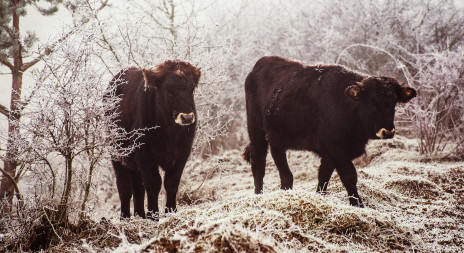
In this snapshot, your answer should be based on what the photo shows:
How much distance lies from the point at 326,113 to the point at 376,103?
65 cm

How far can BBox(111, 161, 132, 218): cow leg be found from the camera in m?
6.34

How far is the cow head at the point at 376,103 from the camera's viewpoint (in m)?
5.36

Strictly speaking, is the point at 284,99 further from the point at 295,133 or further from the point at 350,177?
the point at 350,177

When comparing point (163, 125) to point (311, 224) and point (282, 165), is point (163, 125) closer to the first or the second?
point (282, 165)

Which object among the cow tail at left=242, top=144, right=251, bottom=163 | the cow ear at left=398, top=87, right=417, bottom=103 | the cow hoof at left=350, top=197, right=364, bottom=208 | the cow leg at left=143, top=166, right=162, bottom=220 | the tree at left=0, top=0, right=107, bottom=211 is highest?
the tree at left=0, top=0, right=107, bottom=211

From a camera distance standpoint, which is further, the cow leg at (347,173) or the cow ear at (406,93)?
the cow ear at (406,93)

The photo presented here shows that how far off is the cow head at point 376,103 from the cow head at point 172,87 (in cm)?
200

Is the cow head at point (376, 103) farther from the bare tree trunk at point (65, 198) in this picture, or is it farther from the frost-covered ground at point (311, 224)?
the bare tree trunk at point (65, 198)

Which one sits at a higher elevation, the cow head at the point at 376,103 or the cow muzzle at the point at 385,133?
the cow head at the point at 376,103

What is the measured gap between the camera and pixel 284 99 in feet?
20.5

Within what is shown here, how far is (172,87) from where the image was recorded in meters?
5.47

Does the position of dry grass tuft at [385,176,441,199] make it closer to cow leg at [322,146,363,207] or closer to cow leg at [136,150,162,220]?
cow leg at [322,146,363,207]

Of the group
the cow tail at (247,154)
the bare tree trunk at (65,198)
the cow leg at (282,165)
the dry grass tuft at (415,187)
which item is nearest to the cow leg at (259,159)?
the cow tail at (247,154)

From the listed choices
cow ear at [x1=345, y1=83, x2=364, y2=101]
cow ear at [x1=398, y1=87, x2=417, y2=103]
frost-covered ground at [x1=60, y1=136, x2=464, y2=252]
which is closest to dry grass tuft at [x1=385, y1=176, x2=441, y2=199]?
frost-covered ground at [x1=60, y1=136, x2=464, y2=252]
